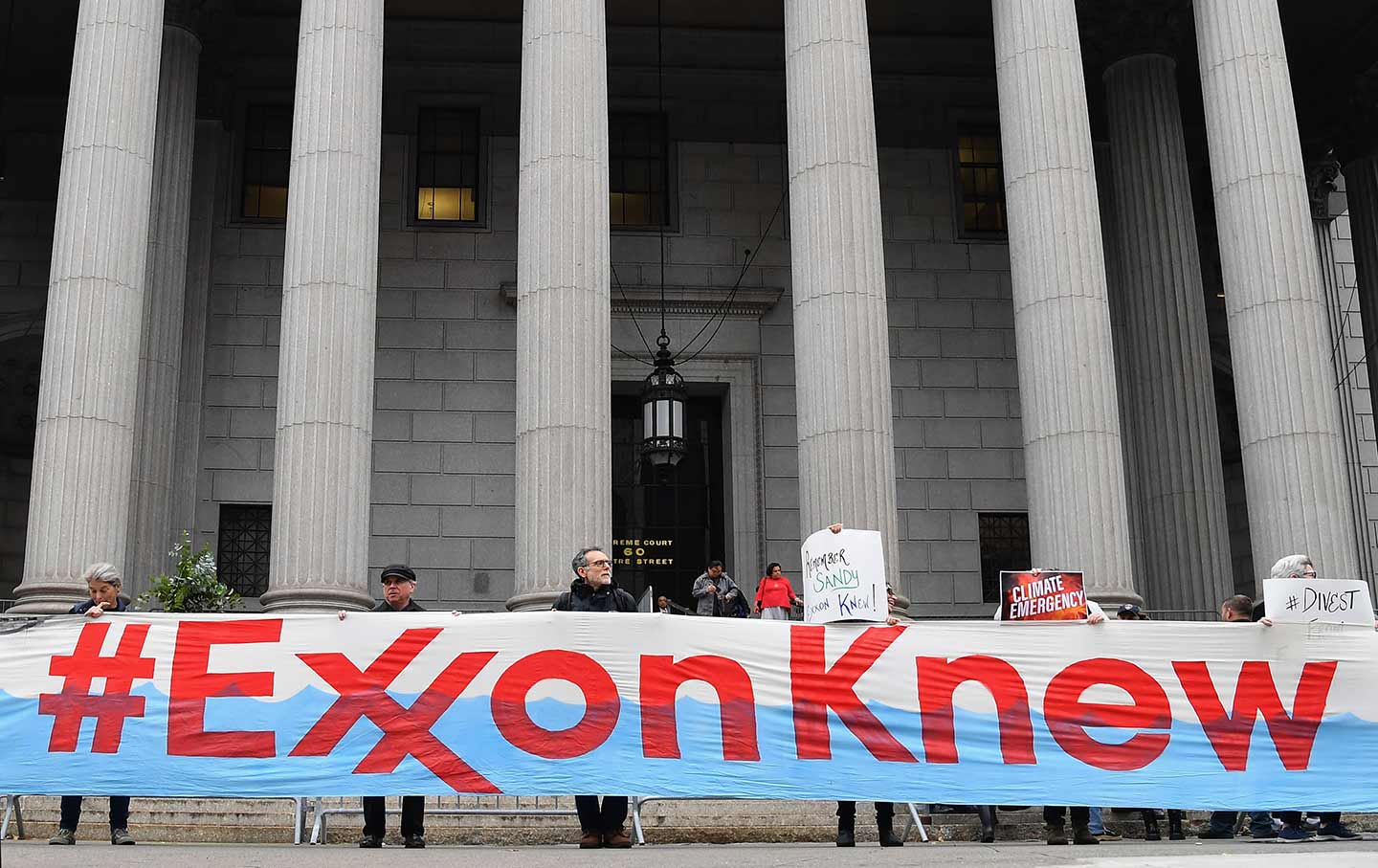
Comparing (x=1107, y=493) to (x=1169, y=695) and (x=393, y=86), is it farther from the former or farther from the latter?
(x=393, y=86)

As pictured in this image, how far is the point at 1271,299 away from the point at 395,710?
1319 centimetres

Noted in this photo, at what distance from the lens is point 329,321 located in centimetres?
1930

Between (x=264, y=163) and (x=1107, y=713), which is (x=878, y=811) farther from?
(x=264, y=163)

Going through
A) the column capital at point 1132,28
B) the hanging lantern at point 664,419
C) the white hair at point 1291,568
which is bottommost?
the white hair at point 1291,568

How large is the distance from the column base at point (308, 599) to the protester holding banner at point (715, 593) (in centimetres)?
506

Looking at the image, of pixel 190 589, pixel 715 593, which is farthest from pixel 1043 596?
pixel 190 589

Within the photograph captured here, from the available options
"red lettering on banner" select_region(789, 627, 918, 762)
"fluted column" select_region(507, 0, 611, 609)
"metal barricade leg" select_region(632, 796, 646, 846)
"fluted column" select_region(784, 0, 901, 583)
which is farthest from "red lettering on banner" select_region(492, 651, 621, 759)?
"fluted column" select_region(784, 0, 901, 583)

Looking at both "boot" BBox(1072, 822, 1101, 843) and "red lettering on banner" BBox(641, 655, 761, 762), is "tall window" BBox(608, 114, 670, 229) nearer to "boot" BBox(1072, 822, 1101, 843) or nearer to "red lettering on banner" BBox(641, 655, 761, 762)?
"red lettering on banner" BBox(641, 655, 761, 762)

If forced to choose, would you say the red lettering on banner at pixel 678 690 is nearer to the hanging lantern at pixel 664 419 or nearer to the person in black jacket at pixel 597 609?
the person in black jacket at pixel 597 609

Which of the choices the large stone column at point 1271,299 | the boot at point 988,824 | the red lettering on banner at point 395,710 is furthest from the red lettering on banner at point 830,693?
the large stone column at point 1271,299

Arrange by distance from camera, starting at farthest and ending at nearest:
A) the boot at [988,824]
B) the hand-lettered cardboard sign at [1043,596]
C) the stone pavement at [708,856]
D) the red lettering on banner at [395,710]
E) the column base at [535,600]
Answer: the column base at [535,600]
the boot at [988,824]
the hand-lettered cardboard sign at [1043,596]
the red lettering on banner at [395,710]
the stone pavement at [708,856]

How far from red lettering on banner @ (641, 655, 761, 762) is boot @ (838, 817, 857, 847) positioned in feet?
3.02

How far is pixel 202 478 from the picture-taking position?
27109 millimetres

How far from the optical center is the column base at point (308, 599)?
59.6 feet
